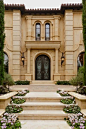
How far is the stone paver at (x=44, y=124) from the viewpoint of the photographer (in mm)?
4241

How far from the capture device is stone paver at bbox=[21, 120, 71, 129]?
4.24 meters

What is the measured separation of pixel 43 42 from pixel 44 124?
10.7 m

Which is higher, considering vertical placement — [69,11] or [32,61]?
[69,11]

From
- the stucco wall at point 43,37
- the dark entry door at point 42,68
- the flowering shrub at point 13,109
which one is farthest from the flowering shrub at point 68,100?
the dark entry door at point 42,68

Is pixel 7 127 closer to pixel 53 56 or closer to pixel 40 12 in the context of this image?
pixel 53 56

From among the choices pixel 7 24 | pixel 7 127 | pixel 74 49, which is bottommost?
pixel 7 127

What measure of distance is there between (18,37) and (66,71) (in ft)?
20.7

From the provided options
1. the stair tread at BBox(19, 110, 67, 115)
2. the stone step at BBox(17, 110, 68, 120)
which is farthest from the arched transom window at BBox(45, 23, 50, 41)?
the stone step at BBox(17, 110, 68, 120)

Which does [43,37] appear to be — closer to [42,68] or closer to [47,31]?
[47,31]

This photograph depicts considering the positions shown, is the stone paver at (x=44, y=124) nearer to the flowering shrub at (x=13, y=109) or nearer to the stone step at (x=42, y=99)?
the flowering shrub at (x=13, y=109)

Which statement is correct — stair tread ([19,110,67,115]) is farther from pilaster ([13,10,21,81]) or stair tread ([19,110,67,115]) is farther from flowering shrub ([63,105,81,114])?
pilaster ([13,10,21,81])

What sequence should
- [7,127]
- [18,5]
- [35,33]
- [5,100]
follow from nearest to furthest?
[7,127] → [5,100] → [18,5] → [35,33]

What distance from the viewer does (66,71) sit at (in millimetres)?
14156

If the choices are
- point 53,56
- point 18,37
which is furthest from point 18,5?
point 53,56
